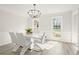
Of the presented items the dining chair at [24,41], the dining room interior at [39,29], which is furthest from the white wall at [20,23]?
the dining chair at [24,41]

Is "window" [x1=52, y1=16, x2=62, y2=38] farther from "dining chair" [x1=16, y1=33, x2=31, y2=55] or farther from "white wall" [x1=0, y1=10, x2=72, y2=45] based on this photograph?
"dining chair" [x1=16, y1=33, x2=31, y2=55]

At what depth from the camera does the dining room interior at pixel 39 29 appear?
1.74 m

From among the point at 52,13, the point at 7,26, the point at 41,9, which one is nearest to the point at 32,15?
the point at 41,9

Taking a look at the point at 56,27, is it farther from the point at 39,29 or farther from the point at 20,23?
the point at 20,23

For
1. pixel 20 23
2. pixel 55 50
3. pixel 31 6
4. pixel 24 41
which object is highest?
pixel 31 6

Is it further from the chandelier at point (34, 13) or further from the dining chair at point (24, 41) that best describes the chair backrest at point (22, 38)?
the chandelier at point (34, 13)

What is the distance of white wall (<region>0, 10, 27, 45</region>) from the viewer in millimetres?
1747

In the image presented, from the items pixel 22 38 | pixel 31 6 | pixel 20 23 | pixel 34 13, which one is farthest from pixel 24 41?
pixel 31 6

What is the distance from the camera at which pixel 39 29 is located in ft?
5.80

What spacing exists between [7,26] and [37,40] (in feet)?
1.81

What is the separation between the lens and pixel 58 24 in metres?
1.78

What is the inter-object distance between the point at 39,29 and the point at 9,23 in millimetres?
509

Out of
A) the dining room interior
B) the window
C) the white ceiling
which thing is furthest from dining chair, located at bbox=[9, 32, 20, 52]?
the window
